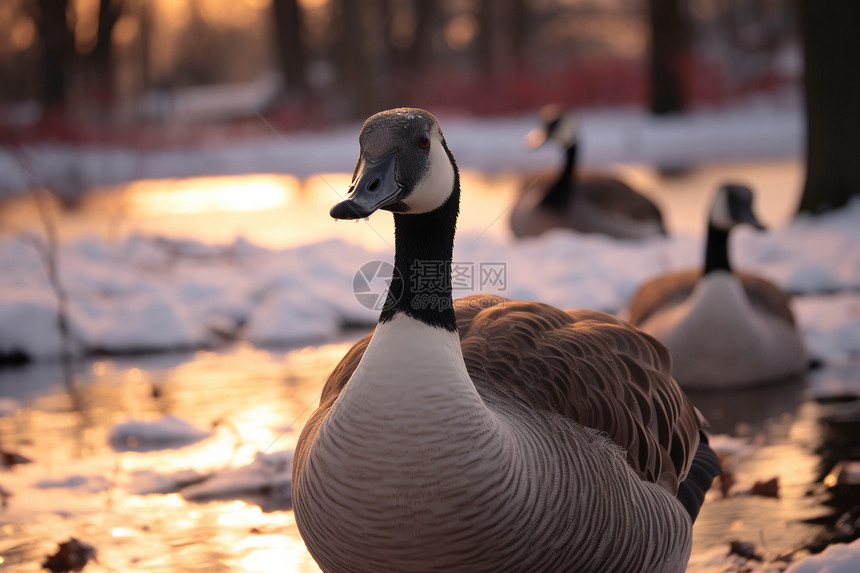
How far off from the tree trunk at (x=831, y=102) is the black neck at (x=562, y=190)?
7.81 ft

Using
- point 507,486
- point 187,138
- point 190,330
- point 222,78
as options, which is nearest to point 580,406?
point 507,486

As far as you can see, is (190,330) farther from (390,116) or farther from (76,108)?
(76,108)

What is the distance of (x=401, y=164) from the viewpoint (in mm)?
2596

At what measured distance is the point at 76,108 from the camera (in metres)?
20.3

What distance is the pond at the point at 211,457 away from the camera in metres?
3.82

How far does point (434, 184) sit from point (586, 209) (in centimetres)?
797

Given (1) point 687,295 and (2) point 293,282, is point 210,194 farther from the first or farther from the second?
(1) point 687,295

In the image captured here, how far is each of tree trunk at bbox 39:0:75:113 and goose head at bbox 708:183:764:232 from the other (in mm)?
18408

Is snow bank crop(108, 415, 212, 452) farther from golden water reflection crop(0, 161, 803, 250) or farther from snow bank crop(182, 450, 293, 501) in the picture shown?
golden water reflection crop(0, 161, 803, 250)

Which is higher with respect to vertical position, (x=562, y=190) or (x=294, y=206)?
(x=562, y=190)

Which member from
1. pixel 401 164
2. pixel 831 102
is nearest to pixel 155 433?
pixel 401 164

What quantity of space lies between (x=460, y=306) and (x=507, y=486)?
1116mm

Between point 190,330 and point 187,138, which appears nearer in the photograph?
point 190,330

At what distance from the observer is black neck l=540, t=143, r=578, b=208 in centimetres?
1053
